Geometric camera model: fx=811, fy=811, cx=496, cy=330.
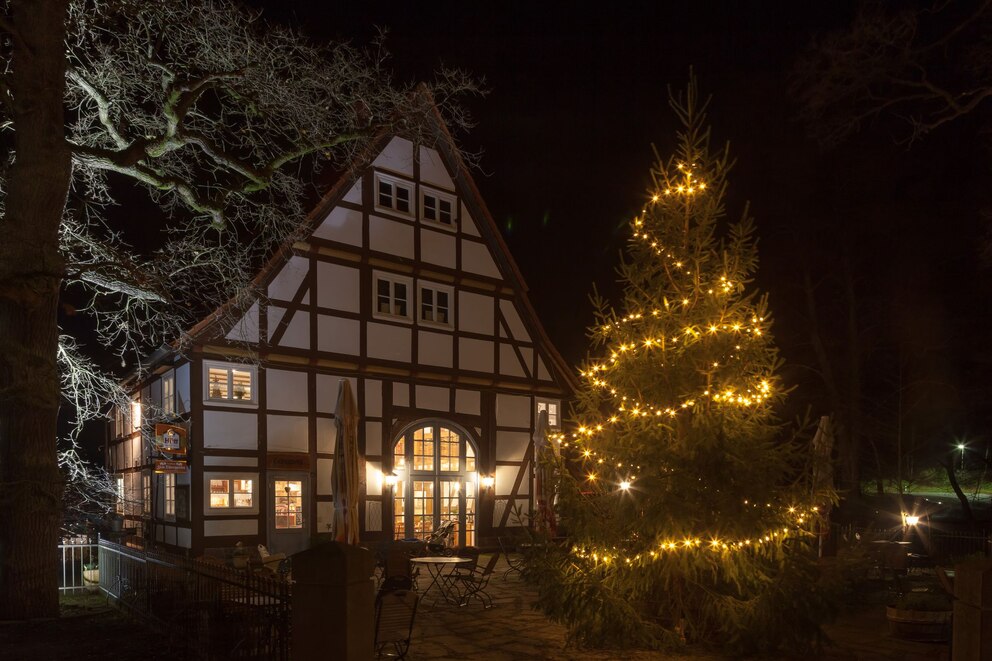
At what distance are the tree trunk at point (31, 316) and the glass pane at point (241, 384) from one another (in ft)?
23.3

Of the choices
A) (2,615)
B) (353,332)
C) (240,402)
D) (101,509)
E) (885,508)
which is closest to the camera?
(2,615)

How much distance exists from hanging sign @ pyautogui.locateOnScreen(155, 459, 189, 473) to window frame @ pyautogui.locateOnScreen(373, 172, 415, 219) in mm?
7428

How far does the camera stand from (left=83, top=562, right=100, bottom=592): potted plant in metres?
13.9

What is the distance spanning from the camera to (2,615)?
9438mm

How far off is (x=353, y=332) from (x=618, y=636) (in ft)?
39.0

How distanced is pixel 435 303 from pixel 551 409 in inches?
195

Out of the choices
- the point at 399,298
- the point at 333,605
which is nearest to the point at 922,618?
the point at 333,605

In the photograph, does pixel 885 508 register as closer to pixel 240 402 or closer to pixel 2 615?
pixel 240 402

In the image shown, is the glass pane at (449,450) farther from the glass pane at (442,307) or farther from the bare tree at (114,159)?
the bare tree at (114,159)

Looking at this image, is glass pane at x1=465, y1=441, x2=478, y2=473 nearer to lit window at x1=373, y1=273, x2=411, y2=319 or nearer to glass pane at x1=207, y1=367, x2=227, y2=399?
lit window at x1=373, y1=273, x2=411, y2=319

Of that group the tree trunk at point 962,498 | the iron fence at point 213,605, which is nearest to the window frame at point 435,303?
the iron fence at point 213,605

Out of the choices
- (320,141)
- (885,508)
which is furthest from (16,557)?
(885,508)

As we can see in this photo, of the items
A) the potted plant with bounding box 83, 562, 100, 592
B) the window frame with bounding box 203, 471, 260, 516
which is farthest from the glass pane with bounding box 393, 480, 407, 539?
the potted plant with bounding box 83, 562, 100, 592

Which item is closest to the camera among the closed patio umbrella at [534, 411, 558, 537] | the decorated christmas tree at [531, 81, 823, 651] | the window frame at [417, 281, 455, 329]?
the decorated christmas tree at [531, 81, 823, 651]
